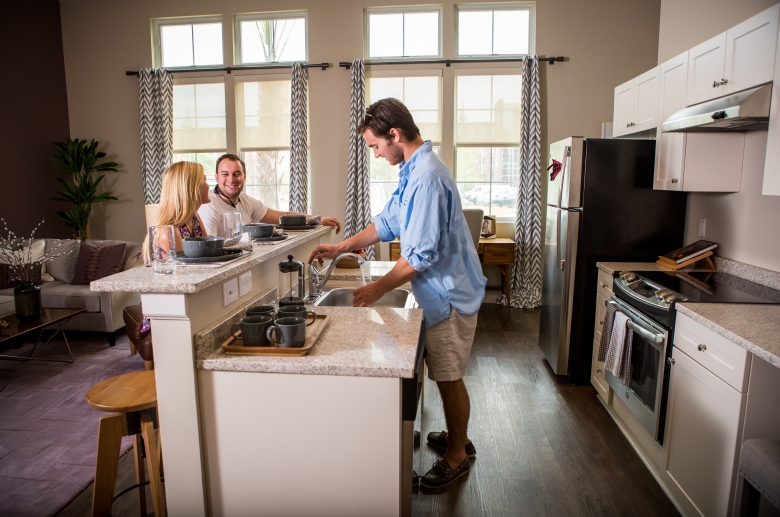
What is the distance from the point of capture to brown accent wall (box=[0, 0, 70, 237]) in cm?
527

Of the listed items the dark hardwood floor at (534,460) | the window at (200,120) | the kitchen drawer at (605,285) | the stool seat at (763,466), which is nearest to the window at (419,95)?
the window at (200,120)

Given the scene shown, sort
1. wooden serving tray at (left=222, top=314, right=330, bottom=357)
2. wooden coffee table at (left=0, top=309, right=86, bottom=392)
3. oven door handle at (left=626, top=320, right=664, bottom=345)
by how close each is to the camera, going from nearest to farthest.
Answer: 1. wooden serving tray at (left=222, top=314, right=330, bottom=357)
2. oven door handle at (left=626, top=320, right=664, bottom=345)
3. wooden coffee table at (left=0, top=309, right=86, bottom=392)

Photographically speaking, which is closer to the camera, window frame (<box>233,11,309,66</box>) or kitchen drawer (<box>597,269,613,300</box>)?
kitchen drawer (<box>597,269,613,300</box>)

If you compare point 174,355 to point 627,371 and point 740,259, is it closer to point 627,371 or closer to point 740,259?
point 627,371

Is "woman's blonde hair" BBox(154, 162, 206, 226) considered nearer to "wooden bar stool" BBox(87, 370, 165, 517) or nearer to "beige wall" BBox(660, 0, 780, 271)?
"wooden bar stool" BBox(87, 370, 165, 517)

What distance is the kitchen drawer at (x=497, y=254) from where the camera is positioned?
17.6ft

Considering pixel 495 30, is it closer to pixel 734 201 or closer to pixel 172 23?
pixel 734 201

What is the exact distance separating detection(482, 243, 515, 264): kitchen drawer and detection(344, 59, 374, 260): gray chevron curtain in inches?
50.3

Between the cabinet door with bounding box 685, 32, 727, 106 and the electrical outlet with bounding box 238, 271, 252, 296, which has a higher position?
the cabinet door with bounding box 685, 32, 727, 106

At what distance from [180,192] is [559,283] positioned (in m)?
2.45

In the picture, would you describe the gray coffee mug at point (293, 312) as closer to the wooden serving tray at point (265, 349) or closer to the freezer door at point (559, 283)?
the wooden serving tray at point (265, 349)

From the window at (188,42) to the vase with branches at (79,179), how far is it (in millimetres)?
1306

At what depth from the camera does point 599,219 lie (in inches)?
130

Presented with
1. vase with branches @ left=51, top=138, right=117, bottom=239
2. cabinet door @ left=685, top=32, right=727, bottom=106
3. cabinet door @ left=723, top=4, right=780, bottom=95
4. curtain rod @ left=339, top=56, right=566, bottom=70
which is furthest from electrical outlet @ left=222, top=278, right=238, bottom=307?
vase with branches @ left=51, top=138, right=117, bottom=239
